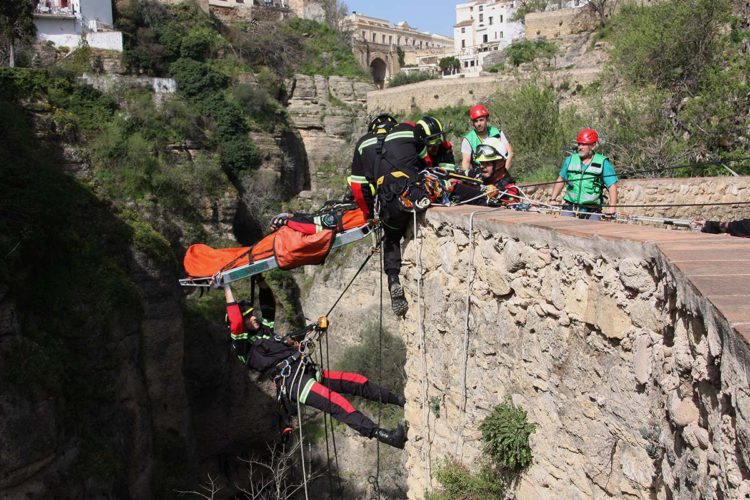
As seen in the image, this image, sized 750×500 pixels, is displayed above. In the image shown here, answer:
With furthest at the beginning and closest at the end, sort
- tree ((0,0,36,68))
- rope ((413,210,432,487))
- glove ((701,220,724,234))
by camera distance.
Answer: tree ((0,0,36,68))
rope ((413,210,432,487))
glove ((701,220,724,234))

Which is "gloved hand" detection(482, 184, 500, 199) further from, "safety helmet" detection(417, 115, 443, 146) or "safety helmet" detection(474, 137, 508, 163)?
"safety helmet" detection(474, 137, 508, 163)

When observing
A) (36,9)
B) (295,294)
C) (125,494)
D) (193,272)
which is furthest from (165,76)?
(193,272)

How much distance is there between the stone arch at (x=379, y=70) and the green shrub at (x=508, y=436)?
5409 centimetres

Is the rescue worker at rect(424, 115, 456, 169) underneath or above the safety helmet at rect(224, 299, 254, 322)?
above

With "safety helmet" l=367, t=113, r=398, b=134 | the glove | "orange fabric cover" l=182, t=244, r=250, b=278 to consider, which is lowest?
"orange fabric cover" l=182, t=244, r=250, b=278

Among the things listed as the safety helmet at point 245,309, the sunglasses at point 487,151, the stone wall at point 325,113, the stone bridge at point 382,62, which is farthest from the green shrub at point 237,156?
the sunglasses at point 487,151

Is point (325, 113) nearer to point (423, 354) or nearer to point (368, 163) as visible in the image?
point (368, 163)

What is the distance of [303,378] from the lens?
7.25m

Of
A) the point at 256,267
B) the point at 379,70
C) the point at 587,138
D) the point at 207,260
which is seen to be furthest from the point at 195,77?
the point at 587,138

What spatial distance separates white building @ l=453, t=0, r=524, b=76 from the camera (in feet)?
229

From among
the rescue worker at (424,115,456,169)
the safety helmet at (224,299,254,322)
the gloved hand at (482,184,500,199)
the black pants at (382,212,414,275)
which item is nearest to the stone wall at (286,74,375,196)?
the safety helmet at (224,299,254,322)

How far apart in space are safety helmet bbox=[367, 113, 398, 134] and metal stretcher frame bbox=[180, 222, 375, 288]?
907 mm

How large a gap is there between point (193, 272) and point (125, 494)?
1006 centimetres

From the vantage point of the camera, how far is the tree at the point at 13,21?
983 inches
